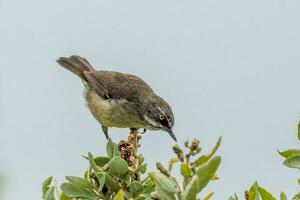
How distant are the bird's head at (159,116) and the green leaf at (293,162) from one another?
6.65 m

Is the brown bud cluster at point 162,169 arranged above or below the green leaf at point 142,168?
above

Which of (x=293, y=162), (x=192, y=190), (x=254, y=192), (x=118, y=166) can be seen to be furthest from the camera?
(x=118, y=166)

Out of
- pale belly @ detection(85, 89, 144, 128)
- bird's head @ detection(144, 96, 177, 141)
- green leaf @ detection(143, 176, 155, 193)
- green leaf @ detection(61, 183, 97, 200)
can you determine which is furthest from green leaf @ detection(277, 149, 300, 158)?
pale belly @ detection(85, 89, 144, 128)

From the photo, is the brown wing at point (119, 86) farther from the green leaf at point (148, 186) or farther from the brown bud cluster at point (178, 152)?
the brown bud cluster at point (178, 152)

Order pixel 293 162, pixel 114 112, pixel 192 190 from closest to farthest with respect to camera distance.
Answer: pixel 192 190 → pixel 293 162 → pixel 114 112

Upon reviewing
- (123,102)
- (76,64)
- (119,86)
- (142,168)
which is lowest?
(142,168)

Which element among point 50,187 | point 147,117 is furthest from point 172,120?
point 50,187

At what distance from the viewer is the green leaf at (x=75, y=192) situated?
276 cm

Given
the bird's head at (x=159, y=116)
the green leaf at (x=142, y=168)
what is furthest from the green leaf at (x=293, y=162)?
the bird's head at (x=159, y=116)

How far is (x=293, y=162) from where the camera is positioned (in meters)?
2.52

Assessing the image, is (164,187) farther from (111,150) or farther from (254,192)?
(111,150)

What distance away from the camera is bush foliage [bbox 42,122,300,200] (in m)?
1.97

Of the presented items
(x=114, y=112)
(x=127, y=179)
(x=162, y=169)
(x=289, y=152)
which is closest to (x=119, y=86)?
(x=114, y=112)

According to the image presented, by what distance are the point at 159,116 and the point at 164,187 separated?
7.58m
